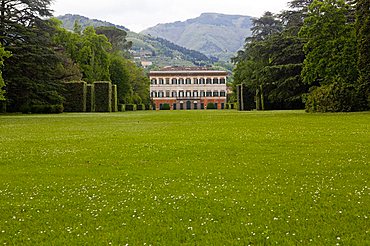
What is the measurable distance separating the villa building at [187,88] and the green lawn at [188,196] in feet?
341

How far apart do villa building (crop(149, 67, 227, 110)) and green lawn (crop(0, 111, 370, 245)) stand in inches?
4087

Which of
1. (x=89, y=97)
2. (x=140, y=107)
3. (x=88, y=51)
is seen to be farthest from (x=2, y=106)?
(x=140, y=107)

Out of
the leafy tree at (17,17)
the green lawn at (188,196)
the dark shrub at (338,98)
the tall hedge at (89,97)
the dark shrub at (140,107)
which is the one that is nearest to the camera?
the green lawn at (188,196)

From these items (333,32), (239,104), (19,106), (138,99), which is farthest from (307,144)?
(138,99)

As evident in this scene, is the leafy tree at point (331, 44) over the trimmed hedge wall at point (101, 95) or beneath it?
over

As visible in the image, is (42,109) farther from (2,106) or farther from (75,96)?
(75,96)

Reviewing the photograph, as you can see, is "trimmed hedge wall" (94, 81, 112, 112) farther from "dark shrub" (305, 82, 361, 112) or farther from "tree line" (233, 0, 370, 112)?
"dark shrub" (305, 82, 361, 112)

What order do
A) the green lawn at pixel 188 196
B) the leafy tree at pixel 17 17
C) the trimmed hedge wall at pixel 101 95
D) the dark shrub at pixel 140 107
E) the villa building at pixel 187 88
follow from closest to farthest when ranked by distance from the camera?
1. the green lawn at pixel 188 196
2. the leafy tree at pixel 17 17
3. the trimmed hedge wall at pixel 101 95
4. the dark shrub at pixel 140 107
5. the villa building at pixel 187 88

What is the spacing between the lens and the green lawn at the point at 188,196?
418 cm

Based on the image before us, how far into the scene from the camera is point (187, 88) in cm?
11494

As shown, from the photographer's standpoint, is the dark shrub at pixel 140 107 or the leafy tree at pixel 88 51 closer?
the leafy tree at pixel 88 51

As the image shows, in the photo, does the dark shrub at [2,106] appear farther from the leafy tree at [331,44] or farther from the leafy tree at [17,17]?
the leafy tree at [331,44]

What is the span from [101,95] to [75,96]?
365 centimetres

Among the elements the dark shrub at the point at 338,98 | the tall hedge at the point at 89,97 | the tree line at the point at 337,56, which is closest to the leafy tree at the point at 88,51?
the tall hedge at the point at 89,97
